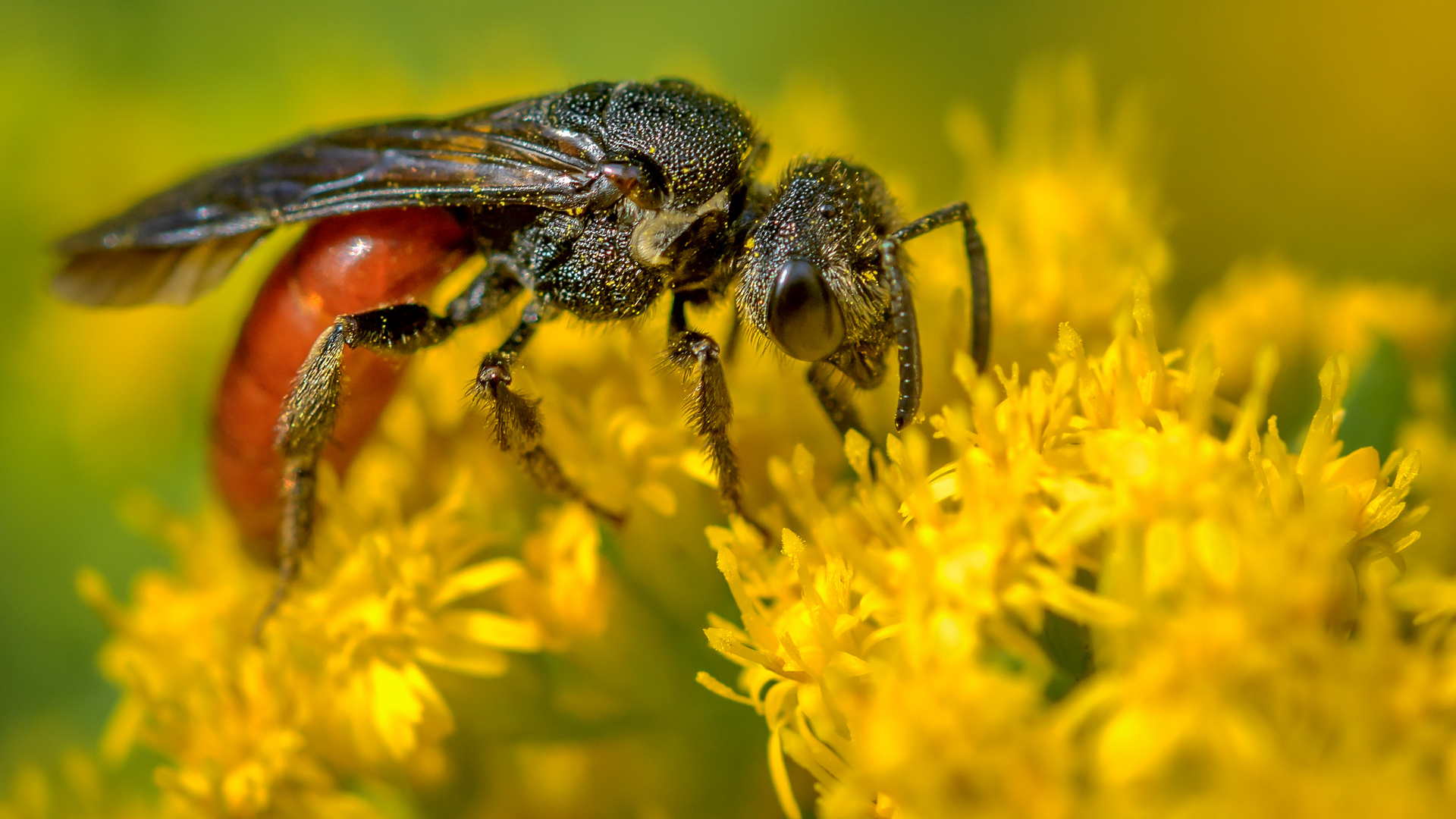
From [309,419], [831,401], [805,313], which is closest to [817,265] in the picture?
[805,313]

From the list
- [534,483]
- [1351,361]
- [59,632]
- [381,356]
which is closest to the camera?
[534,483]

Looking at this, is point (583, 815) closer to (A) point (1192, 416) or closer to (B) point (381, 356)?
(B) point (381, 356)

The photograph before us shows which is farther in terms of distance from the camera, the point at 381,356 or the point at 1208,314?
the point at 1208,314

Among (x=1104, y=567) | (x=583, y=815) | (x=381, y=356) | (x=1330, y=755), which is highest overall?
(x=381, y=356)

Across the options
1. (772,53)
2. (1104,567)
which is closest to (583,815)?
(1104,567)

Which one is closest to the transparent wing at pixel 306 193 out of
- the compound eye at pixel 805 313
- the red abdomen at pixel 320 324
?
the red abdomen at pixel 320 324

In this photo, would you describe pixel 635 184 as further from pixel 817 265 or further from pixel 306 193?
pixel 306 193

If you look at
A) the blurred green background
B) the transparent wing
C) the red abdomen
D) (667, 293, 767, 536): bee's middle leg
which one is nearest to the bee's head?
(667, 293, 767, 536): bee's middle leg

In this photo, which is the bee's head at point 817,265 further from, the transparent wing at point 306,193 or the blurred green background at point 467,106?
the blurred green background at point 467,106
